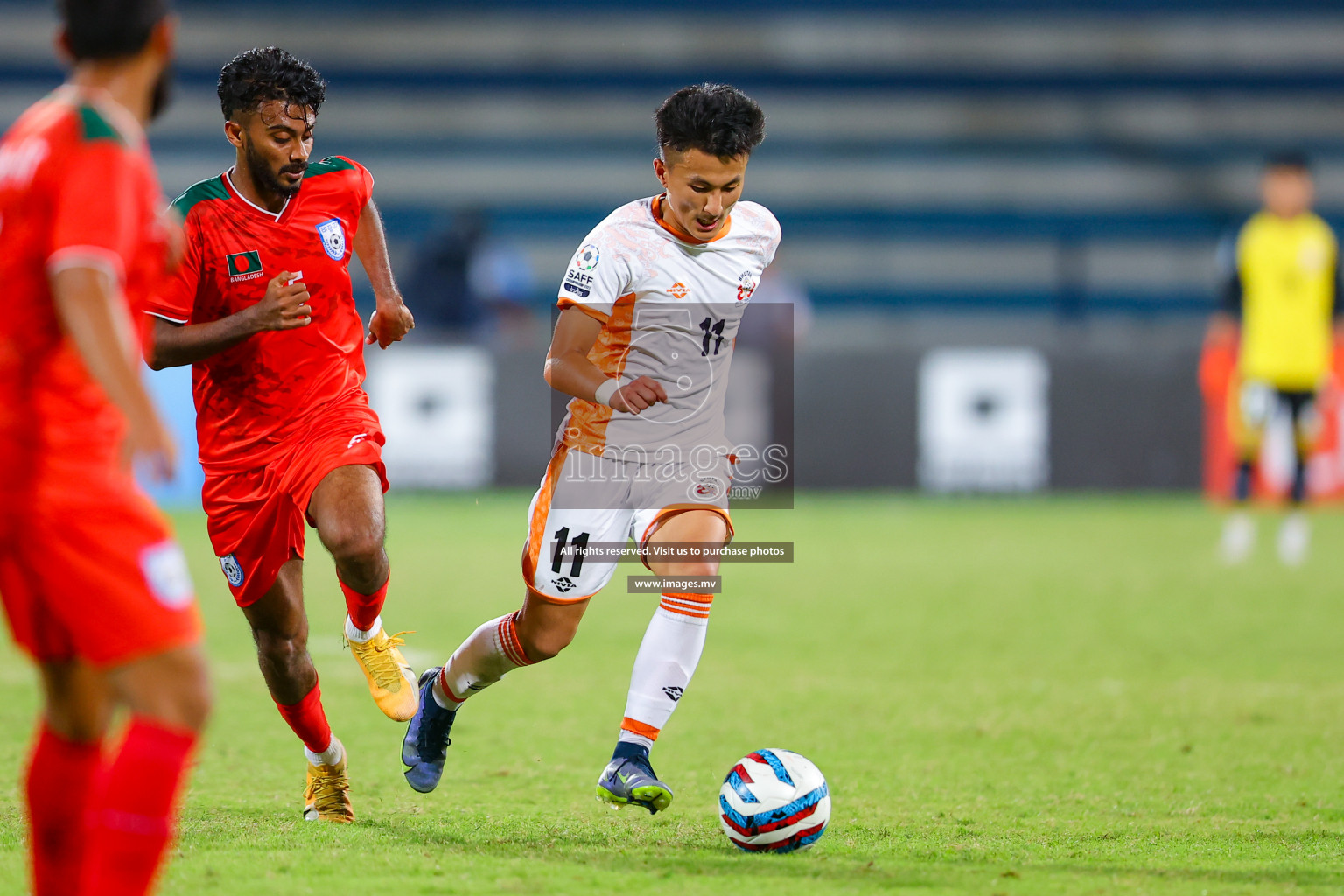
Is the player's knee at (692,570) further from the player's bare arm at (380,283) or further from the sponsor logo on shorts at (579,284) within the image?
the player's bare arm at (380,283)

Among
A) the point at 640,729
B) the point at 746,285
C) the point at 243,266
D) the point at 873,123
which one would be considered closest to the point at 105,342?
the point at 243,266

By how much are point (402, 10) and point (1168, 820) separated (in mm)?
19499

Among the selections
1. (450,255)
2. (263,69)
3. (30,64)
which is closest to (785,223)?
(450,255)

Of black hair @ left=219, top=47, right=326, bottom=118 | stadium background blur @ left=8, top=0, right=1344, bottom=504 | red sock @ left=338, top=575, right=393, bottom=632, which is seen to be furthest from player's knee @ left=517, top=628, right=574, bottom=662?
stadium background blur @ left=8, top=0, right=1344, bottom=504

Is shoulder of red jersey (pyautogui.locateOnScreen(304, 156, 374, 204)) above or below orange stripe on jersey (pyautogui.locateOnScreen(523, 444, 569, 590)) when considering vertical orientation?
above

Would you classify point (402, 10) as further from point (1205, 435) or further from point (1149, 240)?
point (1205, 435)

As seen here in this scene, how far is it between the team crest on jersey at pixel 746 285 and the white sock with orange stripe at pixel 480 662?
46.2 inches

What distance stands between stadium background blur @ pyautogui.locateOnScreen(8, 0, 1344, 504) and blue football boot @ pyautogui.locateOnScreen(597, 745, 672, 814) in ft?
52.0

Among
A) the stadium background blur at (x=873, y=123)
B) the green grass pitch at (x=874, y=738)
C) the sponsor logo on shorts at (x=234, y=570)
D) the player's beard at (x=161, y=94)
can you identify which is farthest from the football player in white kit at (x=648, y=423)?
the stadium background blur at (x=873, y=123)

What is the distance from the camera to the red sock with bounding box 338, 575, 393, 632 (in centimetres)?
438

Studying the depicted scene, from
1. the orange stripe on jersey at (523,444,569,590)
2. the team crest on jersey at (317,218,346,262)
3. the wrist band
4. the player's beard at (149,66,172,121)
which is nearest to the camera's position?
the player's beard at (149,66,172,121)

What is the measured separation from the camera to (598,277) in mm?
4223

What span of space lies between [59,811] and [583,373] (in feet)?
6.08

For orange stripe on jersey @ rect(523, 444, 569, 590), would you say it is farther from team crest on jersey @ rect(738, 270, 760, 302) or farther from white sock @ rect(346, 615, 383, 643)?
team crest on jersey @ rect(738, 270, 760, 302)
